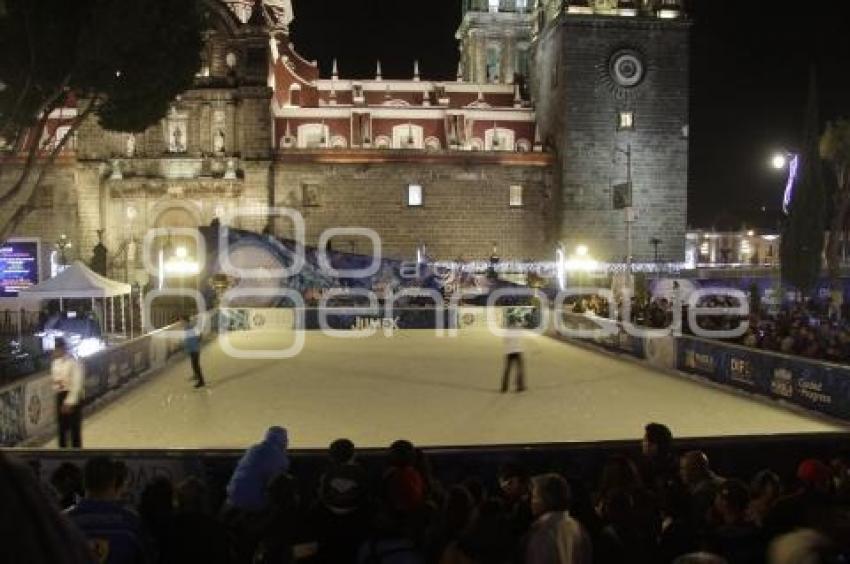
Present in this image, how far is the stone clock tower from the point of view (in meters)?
40.8

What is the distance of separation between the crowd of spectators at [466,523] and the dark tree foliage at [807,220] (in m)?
30.4

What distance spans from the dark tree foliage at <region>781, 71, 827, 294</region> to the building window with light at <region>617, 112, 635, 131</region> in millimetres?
9330

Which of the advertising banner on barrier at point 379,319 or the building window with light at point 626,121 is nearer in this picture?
the advertising banner on barrier at point 379,319

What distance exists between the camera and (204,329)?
2350 centimetres

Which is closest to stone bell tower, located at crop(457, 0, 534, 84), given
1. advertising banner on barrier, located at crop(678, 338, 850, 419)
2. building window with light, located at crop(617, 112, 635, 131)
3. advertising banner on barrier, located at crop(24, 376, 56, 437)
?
building window with light, located at crop(617, 112, 635, 131)

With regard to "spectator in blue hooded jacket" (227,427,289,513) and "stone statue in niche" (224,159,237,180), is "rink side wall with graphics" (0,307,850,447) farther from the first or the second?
"stone statue in niche" (224,159,237,180)

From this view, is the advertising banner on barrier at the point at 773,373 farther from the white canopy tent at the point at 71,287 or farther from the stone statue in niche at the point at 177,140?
the stone statue in niche at the point at 177,140

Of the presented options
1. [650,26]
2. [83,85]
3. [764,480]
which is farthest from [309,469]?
[650,26]

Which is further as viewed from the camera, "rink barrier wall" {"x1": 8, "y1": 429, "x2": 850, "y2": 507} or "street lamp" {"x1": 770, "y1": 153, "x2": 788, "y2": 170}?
"street lamp" {"x1": 770, "y1": 153, "x2": 788, "y2": 170}

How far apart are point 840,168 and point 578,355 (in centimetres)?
2358

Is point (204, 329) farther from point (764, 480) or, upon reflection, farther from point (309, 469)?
point (764, 480)

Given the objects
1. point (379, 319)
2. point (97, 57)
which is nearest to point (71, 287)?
point (97, 57)

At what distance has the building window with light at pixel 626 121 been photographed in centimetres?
4122

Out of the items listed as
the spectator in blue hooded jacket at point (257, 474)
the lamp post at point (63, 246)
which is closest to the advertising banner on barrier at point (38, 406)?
the spectator in blue hooded jacket at point (257, 474)
